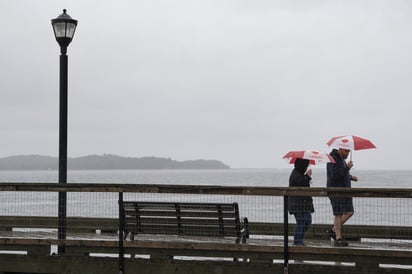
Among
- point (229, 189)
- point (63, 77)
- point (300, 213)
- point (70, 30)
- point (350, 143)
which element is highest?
point (70, 30)

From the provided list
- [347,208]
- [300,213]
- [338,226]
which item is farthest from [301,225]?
[347,208]

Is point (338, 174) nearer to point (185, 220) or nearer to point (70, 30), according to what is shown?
point (185, 220)

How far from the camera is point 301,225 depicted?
9688mm

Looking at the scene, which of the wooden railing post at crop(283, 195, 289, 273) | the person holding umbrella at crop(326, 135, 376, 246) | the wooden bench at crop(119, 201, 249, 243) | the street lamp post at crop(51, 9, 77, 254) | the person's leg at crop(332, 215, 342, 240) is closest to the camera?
the wooden railing post at crop(283, 195, 289, 273)

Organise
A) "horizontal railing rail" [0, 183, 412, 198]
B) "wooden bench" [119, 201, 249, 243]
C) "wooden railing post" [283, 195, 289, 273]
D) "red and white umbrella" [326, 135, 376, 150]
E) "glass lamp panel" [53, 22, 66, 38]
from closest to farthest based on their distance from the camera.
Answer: "horizontal railing rail" [0, 183, 412, 198], "wooden railing post" [283, 195, 289, 273], "wooden bench" [119, 201, 249, 243], "red and white umbrella" [326, 135, 376, 150], "glass lamp panel" [53, 22, 66, 38]

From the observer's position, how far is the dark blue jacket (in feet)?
33.7

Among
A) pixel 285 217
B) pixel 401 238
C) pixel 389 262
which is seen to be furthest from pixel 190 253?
pixel 401 238

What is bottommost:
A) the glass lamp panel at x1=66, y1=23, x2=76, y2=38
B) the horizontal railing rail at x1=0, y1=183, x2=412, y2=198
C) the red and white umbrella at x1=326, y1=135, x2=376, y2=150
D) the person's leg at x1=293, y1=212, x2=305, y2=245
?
the person's leg at x1=293, y1=212, x2=305, y2=245

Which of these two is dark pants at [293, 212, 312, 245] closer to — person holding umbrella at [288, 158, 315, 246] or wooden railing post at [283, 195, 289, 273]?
person holding umbrella at [288, 158, 315, 246]

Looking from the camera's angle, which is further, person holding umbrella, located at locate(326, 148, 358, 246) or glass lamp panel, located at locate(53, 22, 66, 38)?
glass lamp panel, located at locate(53, 22, 66, 38)

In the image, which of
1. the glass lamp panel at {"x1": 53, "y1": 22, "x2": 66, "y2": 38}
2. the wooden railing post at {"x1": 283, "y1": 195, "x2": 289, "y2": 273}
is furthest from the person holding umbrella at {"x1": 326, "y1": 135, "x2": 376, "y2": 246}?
the glass lamp panel at {"x1": 53, "y1": 22, "x2": 66, "y2": 38}

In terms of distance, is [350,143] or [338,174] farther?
[350,143]

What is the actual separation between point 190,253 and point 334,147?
2849 millimetres

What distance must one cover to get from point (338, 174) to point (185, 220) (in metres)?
2.37
